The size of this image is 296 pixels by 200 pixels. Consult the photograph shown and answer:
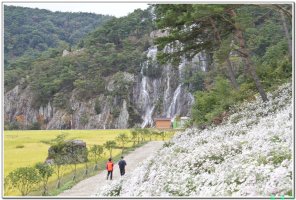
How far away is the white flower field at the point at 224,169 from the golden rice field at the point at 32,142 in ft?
3.00

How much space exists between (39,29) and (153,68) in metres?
2.59

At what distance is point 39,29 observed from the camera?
31.1 ft

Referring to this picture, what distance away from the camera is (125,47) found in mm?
9703

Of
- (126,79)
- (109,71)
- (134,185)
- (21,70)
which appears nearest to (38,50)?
(21,70)

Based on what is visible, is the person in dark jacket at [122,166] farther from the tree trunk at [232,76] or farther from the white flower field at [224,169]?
the tree trunk at [232,76]

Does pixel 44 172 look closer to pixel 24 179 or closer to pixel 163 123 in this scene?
pixel 24 179

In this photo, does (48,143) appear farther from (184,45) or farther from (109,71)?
(184,45)

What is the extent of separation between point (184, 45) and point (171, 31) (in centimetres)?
49

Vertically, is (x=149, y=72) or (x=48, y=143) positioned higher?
(x=149, y=72)

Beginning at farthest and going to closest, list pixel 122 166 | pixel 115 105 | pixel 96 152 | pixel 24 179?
pixel 122 166 < pixel 115 105 < pixel 96 152 < pixel 24 179

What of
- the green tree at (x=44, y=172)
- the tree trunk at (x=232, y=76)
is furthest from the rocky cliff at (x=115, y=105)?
the tree trunk at (x=232, y=76)

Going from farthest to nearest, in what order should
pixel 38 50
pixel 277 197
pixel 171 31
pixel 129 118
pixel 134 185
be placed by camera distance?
pixel 171 31, pixel 129 118, pixel 38 50, pixel 134 185, pixel 277 197

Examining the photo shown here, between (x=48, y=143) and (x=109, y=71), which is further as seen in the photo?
(x=109, y=71)

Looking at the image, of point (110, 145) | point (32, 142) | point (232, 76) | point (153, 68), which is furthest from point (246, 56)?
point (32, 142)
